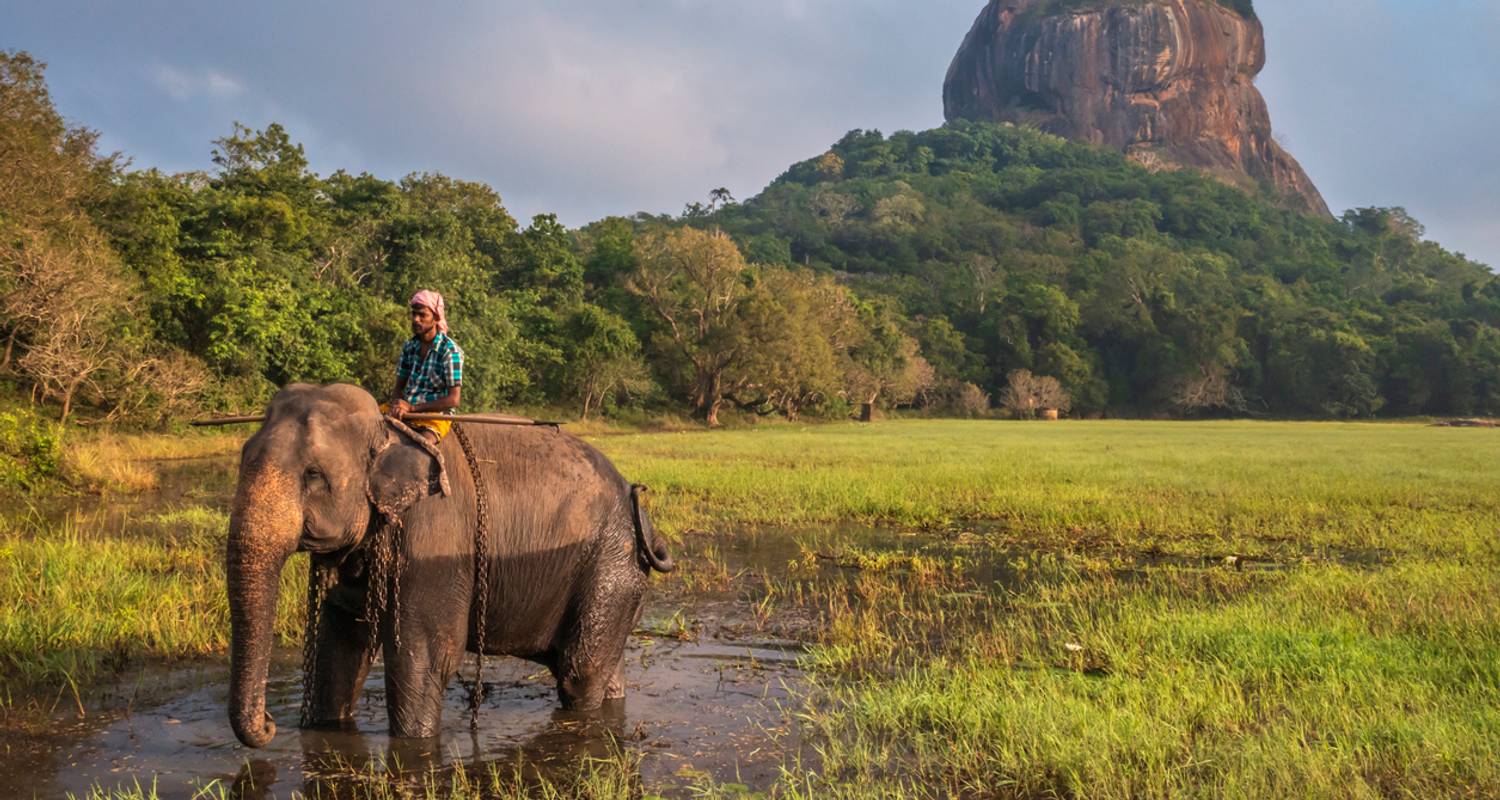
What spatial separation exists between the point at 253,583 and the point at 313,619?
886mm

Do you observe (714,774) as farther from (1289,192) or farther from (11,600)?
(1289,192)

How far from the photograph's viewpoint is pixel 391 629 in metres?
5.16

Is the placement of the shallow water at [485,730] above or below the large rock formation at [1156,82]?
below

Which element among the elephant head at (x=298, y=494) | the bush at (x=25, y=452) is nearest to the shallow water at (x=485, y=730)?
the elephant head at (x=298, y=494)

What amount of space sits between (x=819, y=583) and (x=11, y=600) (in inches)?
284

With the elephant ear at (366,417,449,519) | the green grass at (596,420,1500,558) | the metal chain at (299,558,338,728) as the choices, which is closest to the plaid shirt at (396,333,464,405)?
the elephant ear at (366,417,449,519)

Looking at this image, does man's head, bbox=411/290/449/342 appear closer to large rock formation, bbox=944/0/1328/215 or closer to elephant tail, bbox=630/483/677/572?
elephant tail, bbox=630/483/677/572

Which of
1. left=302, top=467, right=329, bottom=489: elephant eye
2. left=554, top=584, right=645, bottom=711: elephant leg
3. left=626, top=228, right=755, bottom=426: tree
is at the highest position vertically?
left=626, top=228, right=755, bottom=426: tree

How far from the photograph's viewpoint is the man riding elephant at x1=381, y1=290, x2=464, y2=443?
5.62 meters

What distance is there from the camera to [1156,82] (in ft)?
593

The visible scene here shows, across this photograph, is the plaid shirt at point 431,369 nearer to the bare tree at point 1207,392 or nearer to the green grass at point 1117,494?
the green grass at point 1117,494

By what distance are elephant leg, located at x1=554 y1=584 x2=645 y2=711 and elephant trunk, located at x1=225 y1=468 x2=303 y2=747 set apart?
1802 mm

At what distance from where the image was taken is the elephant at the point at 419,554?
4590mm

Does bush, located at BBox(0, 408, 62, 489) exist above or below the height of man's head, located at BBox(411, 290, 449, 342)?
below
